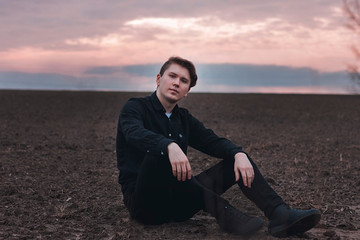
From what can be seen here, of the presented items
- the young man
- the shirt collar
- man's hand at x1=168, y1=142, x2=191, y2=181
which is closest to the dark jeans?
the young man

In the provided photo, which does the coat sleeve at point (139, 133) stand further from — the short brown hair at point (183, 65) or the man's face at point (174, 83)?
the short brown hair at point (183, 65)

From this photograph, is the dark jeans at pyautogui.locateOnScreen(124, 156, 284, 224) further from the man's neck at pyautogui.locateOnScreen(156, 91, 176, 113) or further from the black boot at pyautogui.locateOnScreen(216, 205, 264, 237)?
the man's neck at pyautogui.locateOnScreen(156, 91, 176, 113)

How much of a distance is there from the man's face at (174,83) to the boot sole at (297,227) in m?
1.24

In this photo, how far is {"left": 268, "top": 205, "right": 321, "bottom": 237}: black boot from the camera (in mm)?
3447

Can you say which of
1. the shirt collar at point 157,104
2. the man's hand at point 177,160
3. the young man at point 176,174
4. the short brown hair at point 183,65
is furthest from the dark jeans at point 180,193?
the short brown hair at point 183,65

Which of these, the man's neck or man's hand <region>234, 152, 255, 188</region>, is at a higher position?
the man's neck

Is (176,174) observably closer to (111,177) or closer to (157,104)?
(157,104)

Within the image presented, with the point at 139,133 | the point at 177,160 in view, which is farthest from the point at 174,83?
the point at 177,160

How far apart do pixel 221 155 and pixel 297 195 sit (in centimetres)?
182

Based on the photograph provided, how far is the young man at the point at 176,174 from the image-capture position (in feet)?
11.2

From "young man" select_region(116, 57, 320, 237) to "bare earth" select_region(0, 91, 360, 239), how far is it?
0.59ft

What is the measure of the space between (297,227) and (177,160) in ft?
3.46

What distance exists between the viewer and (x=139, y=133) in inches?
134

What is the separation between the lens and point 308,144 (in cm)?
977
